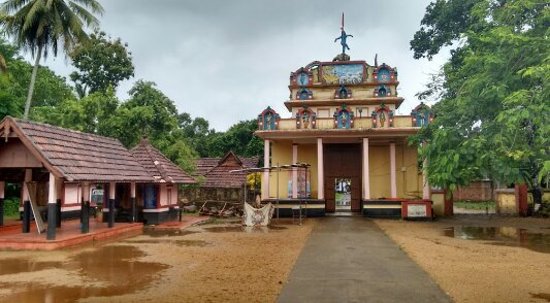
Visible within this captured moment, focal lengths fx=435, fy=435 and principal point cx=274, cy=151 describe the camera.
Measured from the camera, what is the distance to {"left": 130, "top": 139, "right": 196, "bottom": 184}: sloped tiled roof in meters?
18.0

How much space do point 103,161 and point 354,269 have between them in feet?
31.5

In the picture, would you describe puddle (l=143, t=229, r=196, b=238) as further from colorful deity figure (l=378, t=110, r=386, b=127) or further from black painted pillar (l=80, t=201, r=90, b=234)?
colorful deity figure (l=378, t=110, r=386, b=127)

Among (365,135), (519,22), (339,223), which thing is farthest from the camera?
(365,135)

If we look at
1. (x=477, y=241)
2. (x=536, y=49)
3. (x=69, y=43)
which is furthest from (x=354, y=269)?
(x=69, y=43)

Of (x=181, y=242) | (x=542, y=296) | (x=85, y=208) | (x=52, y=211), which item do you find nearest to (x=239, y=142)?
(x=85, y=208)

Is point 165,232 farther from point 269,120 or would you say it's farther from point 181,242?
point 269,120

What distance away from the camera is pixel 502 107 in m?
13.4

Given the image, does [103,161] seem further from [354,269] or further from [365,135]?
[365,135]

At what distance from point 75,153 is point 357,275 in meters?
9.47

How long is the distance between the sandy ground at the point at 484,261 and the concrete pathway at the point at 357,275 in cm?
38

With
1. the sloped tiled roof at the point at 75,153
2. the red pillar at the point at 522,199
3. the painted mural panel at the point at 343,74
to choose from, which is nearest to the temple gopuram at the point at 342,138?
the painted mural panel at the point at 343,74

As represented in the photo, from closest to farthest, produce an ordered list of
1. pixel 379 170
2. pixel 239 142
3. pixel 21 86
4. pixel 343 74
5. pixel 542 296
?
pixel 542 296 < pixel 379 170 < pixel 343 74 < pixel 21 86 < pixel 239 142

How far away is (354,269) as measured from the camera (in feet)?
28.4

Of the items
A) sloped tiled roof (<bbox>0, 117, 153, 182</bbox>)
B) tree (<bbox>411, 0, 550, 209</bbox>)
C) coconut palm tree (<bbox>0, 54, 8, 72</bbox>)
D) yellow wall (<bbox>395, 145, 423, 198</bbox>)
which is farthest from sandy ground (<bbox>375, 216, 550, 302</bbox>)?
coconut palm tree (<bbox>0, 54, 8, 72</bbox>)
